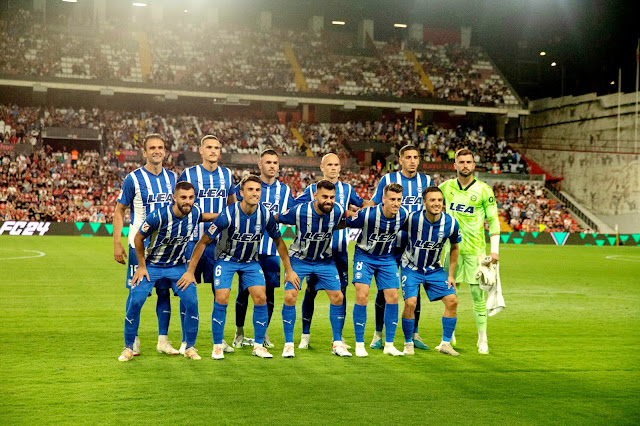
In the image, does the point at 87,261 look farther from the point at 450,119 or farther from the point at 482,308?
the point at 450,119

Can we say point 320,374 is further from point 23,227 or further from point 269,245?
point 23,227

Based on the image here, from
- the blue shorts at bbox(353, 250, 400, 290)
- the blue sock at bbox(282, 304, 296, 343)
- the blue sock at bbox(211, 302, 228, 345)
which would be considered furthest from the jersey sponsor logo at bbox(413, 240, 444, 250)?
the blue sock at bbox(211, 302, 228, 345)

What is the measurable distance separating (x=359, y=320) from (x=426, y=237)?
1.16 meters

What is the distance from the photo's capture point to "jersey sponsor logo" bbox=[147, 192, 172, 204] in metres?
7.65

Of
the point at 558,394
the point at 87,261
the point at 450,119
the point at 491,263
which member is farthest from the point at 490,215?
the point at 450,119

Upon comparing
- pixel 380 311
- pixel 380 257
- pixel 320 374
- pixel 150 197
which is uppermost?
pixel 150 197

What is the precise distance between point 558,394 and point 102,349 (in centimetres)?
459

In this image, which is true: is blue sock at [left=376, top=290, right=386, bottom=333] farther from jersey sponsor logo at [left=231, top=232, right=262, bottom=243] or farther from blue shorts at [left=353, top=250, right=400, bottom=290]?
jersey sponsor logo at [left=231, top=232, right=262, bottom=243]

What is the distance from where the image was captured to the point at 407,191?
8.66 meters

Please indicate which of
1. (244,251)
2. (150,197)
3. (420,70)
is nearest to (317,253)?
(244,251)

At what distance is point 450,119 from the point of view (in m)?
48.0

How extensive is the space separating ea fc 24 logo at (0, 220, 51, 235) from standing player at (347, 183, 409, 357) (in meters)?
25.7

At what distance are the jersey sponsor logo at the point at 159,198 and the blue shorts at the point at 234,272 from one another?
90 cm

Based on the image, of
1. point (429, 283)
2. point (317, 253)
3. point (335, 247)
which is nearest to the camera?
point (317, 253)
